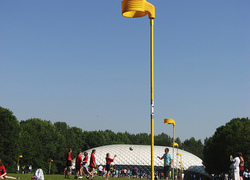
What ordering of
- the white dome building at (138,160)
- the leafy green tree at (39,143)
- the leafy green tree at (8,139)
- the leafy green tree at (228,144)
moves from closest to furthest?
the leafy green tree at (228,144) < the leafy green tree at (8,139) < the leafy green tree at (39,143) < the white dome building at (138,160)

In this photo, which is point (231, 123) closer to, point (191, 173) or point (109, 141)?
point (191, 173)

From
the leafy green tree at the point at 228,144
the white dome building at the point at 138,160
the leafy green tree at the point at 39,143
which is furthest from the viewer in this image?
the white dome building at the point at 138,160

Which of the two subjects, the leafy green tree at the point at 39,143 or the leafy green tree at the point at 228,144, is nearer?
the leafy green tree at the point at 228,144

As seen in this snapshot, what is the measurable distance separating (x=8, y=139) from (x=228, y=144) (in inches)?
1513

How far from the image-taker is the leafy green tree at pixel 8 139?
65.7 meters

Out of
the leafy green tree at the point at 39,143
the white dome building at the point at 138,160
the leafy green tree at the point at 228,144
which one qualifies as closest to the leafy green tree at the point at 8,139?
the leafy green tree at the point at 39,143

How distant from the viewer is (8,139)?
66688 millimetres

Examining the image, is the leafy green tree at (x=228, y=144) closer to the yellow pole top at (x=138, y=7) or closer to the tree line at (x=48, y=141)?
the tree line at (x=48, y=141)

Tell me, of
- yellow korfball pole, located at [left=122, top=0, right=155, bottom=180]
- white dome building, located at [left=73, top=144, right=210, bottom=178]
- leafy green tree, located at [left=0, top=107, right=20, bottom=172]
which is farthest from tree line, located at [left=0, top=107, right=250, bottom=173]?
yellow korfball pole, located at [left=122, top=0, right=155, bottom=180]

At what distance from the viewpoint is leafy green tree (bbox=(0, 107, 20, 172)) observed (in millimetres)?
65688

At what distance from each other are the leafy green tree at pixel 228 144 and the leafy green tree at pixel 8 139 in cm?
3702

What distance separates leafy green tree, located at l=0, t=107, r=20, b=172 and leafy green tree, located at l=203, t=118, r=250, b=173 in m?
37.0

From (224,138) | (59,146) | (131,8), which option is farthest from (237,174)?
(59,146)

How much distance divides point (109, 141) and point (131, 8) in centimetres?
13289
